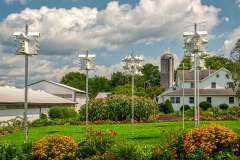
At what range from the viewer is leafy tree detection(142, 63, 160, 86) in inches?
3563

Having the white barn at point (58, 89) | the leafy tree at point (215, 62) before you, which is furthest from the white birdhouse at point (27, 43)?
the leafy tree at point (215, 62)

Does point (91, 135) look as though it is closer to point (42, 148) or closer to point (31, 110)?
point (42, 148)

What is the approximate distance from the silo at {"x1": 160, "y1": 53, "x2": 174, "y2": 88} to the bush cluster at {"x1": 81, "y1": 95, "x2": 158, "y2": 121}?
53480 mm

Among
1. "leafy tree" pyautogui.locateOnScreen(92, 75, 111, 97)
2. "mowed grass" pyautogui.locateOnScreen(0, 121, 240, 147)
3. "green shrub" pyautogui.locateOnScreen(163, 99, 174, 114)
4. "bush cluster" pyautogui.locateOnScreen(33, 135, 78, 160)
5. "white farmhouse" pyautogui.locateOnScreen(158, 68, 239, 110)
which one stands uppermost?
"leafy tree" pyautogui.locateOnScreen(92, 75, 111, 97)

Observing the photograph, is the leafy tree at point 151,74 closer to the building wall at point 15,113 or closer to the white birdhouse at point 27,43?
the building wall at point 15,113

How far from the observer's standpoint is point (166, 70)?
83125 mm

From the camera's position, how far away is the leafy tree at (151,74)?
3563 inches

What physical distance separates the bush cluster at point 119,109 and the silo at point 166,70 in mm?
53480

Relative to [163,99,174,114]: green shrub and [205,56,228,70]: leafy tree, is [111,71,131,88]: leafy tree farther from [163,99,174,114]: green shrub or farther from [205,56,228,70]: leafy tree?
[163,99,174,114]: green shrub

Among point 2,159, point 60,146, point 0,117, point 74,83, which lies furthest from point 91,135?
point 74,83

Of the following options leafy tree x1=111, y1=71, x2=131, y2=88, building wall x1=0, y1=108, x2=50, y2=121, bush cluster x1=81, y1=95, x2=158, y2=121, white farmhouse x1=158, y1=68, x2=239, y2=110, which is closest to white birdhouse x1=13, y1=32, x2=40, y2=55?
building wall x1=0, y1=108, x2=50, y2=121

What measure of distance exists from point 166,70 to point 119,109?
57.2m

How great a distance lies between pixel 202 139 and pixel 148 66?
82.8m

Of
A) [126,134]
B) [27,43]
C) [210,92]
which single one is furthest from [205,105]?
[27,43]
